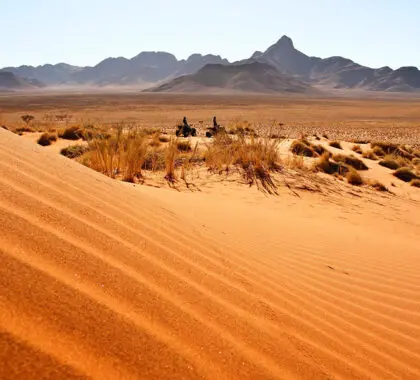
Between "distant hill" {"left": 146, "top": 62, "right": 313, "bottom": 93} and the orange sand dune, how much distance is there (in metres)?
110

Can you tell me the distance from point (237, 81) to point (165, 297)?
126880 mm

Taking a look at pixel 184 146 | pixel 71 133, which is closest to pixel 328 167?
pixel 184 146

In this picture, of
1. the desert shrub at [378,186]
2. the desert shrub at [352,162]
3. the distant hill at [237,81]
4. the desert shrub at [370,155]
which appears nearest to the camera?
the desert shrub at [378,186]

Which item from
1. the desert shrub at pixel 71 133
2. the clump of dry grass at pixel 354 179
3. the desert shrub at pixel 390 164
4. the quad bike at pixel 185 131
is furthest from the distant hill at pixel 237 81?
the clump of dry grass at pixel 354 179

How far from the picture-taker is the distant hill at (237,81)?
115438 mm

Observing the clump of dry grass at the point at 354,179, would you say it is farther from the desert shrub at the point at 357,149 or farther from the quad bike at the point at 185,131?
the quad bike at the point at 185,131

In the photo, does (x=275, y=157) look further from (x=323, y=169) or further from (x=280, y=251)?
(x=280, y=251)

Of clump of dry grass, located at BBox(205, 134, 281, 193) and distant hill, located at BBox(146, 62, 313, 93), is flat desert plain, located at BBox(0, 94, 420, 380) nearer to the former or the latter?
clump of dry grass, located at BBox(205, 134, 281, 193)

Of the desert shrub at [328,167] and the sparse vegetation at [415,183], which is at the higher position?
the desert shrub at [328,167]

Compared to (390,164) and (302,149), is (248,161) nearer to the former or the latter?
(302,149)

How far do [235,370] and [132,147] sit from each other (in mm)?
5626

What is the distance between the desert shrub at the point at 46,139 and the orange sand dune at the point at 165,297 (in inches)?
338

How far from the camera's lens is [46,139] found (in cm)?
1124

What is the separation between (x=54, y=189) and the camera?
2232 millimetres
